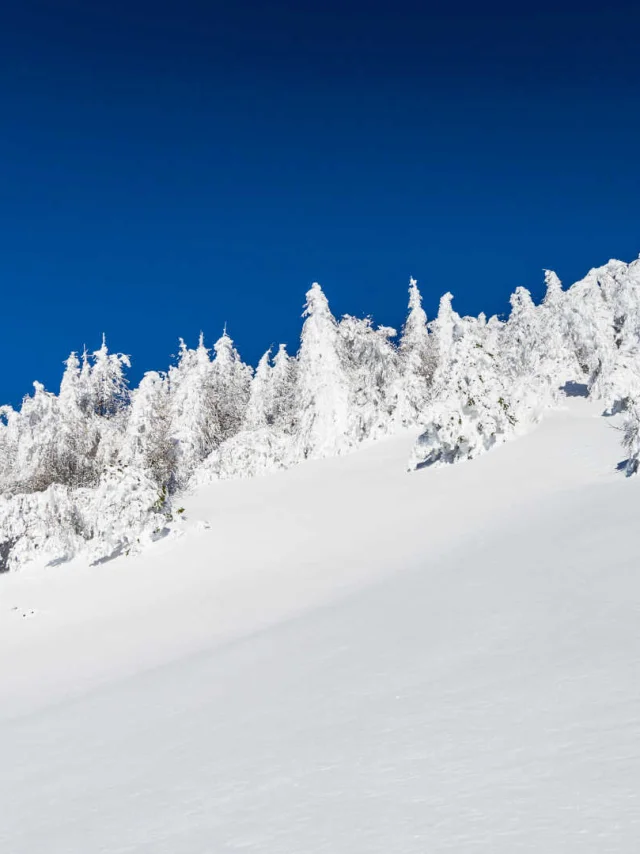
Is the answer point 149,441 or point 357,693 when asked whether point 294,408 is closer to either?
point 149,441

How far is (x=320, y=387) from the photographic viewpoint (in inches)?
1164

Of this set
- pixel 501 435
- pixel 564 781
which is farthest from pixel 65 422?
pixel 564 781

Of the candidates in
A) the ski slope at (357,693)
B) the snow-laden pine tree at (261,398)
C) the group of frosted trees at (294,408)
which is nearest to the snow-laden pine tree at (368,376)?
the group of frosted trees at (294,408)

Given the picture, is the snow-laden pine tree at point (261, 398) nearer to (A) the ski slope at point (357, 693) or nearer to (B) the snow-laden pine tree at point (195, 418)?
(B) the snow-laden pine tree at point (195, 418)

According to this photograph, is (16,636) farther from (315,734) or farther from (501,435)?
(501,435)

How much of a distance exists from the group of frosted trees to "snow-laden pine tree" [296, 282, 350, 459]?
0.06 meters

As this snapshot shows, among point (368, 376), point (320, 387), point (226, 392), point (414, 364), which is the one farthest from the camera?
point (226, 392)

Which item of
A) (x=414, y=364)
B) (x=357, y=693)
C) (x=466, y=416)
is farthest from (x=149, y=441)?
(x=357, y=693)

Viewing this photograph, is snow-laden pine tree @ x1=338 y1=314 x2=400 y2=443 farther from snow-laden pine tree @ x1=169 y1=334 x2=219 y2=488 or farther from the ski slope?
the ski slope

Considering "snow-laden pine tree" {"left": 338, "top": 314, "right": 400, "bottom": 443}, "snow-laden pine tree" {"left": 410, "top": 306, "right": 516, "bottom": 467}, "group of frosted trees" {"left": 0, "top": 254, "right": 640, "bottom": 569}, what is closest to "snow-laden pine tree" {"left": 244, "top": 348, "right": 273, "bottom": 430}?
"group of frosted trees" {"left": 0, "top": 254, "right": 640, "bottom": 569}

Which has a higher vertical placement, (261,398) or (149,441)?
(261,398)

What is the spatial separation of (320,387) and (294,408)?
235cm

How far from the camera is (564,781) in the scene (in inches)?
137

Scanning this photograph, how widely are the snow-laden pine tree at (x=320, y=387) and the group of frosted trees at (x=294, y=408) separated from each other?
2.4 inches
